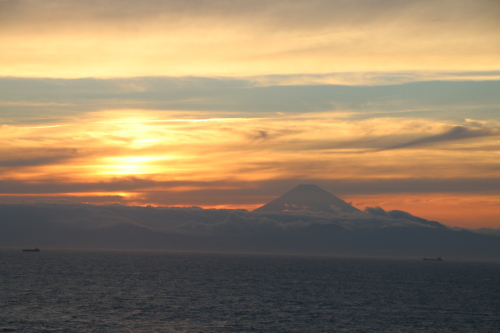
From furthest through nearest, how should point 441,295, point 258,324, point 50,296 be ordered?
1. point 441,295
2. point 50,296
3. point 258,324

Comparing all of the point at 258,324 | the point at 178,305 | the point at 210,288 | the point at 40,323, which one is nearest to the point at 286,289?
the point at 210,288

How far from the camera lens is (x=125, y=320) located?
11238 centimetres

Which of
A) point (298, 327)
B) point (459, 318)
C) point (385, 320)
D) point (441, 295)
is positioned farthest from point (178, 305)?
point (441, 295)

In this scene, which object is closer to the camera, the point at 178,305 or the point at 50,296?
the point at 178,305

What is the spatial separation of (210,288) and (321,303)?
153 ft

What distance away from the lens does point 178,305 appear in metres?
137

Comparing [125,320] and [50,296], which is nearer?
[125,320]

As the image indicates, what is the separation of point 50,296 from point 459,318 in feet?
337

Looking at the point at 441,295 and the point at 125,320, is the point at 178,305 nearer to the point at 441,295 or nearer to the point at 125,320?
the point at 125,320

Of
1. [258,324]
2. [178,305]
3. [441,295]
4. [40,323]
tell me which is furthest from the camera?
[441,295]

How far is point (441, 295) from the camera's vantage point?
182 metres

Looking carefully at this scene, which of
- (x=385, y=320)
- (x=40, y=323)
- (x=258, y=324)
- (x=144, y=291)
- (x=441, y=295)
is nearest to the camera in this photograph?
(x=40, y=323)

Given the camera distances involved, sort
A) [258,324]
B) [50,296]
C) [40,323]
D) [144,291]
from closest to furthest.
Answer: [40,323] < [258,324] < [50,296] < [144,291]

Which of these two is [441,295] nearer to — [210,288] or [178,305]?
[210,288]
